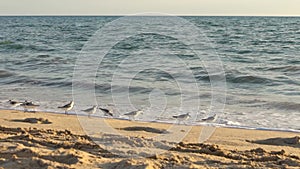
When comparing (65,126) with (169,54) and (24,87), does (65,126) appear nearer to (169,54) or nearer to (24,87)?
(24,87)

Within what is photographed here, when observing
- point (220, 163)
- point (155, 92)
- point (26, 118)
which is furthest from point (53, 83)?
point (220, 163)

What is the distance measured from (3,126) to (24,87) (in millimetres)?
5599

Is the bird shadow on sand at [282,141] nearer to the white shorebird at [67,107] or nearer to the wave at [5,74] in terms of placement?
the white shorebird at [67,107]

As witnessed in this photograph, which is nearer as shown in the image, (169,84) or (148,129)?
(148,129)

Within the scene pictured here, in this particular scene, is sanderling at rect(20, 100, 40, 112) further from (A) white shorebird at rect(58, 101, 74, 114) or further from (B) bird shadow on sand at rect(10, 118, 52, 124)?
(B) bird shadow on sand at rect(10, 118, 52, 124)

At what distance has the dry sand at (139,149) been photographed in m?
4.45

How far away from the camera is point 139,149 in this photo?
506cm

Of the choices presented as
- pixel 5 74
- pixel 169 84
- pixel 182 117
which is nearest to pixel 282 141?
pixel 182 117

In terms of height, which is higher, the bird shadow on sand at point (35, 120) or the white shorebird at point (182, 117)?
the white shorebird at point (182, 117)

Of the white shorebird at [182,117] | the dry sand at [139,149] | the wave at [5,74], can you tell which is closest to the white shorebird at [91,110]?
the dry sand at [139,149]

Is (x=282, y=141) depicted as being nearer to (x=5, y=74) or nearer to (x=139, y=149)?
(x=139, y=149)

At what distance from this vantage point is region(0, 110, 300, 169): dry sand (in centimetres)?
445

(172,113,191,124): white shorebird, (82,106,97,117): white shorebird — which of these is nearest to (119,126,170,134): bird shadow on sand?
(172,113,191,124): white shorebird

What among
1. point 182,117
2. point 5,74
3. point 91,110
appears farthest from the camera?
point 5,74
